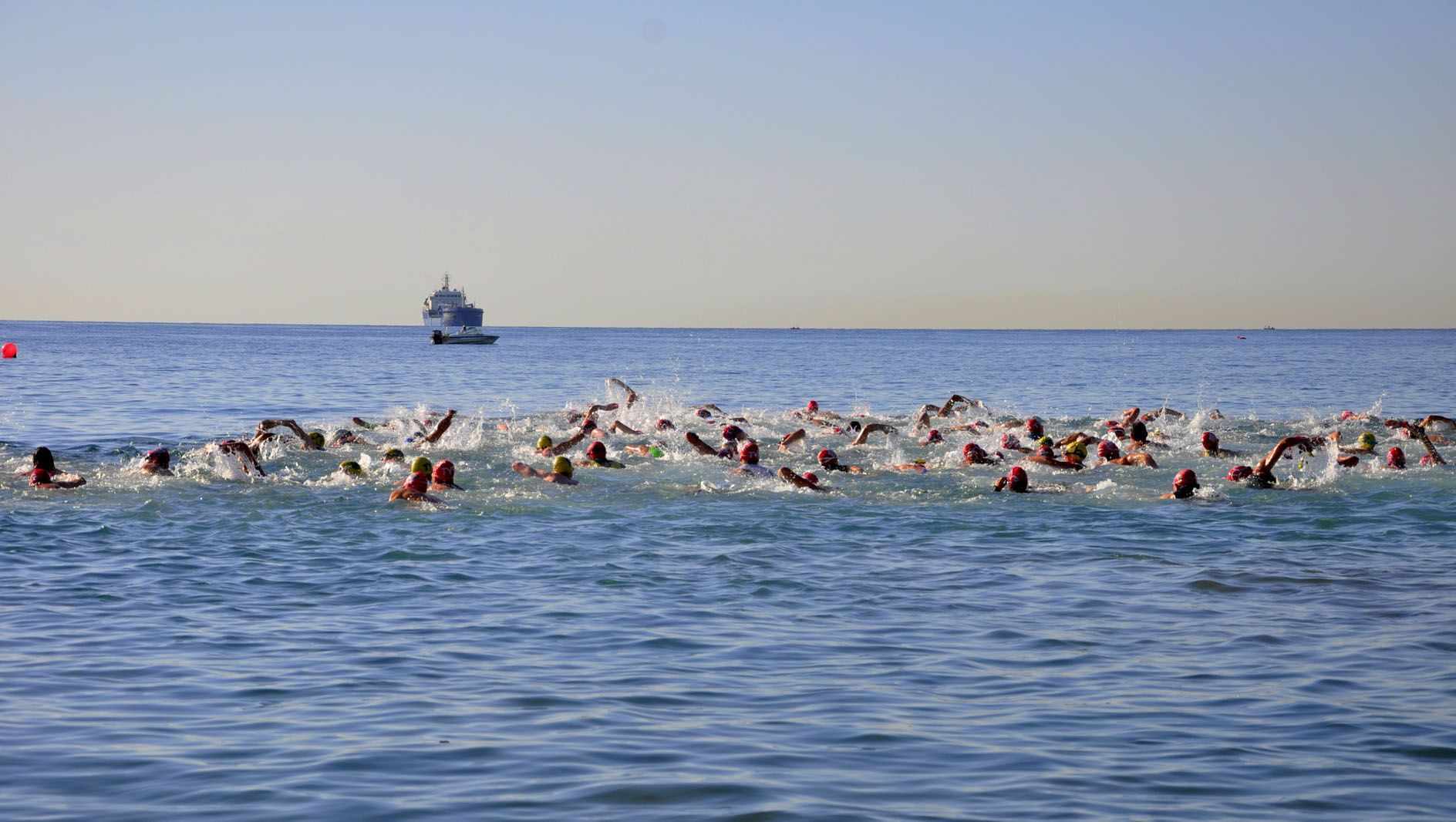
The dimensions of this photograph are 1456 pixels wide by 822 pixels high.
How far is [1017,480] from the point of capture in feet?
70.0

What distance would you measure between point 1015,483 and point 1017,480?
59 millimetres

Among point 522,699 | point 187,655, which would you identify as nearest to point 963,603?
point 522,699

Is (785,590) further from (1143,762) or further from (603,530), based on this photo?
(1143,762)

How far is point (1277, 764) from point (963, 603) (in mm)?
4958

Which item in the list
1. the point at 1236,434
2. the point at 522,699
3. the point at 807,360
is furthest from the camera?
the point at 807,360

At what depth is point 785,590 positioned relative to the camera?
45.8ft

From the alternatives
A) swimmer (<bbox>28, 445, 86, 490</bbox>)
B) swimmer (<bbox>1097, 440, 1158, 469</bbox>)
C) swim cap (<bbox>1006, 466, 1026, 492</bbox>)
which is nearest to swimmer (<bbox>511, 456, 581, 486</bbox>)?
swimmer (<bbox>28, 445, 86, 490</bbox>)

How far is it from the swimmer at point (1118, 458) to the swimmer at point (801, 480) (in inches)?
228

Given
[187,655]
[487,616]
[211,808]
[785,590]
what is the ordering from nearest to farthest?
[211,808] < [187,655] < [487,616] < [785,590]

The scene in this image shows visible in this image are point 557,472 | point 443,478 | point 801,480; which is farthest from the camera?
Result: point 557,472

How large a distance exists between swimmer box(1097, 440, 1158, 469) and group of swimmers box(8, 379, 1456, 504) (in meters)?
0.02

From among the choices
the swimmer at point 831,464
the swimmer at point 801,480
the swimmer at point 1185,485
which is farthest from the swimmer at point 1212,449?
the swimmer at point 801,480

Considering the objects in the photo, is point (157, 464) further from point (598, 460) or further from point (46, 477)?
point (598, 460)

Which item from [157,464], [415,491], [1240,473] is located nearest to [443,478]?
[415,491]
